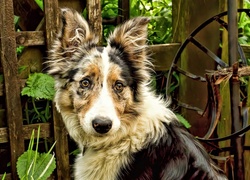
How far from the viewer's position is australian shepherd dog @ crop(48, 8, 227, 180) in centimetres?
337

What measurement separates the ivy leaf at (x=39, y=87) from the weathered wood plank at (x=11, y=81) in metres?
0.10

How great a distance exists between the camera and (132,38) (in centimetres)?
359

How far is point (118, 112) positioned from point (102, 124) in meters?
0.23

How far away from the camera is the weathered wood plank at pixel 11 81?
13.7ft

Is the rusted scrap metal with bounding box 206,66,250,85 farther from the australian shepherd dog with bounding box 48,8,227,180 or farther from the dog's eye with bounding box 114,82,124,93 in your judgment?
the dog's eye with bounding box 114,82,124,93


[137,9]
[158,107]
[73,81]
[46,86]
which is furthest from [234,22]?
[137,9]

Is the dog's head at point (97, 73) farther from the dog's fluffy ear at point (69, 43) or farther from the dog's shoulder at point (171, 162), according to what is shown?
the dog's shoulder at point (171, 162)

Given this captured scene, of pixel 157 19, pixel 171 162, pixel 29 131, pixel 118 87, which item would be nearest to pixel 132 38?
pixel 118 87

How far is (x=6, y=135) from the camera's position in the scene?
4363 mm

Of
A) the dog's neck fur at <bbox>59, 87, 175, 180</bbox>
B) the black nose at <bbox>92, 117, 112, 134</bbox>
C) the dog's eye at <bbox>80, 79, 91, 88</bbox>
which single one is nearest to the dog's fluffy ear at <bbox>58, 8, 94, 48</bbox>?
the dog's eye at <bbox>80, 79, 91, 88</bbox>

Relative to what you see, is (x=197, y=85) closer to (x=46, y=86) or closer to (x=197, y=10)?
(x=197, y=10)

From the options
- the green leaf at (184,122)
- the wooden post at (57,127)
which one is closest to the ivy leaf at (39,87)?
the wooden post at (57,127)

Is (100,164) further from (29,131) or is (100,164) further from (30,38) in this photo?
(30,38)

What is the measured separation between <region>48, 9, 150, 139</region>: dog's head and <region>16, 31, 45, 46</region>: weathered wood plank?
652 mm
